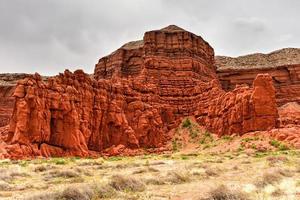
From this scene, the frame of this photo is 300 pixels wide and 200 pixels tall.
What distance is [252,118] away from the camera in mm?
50750

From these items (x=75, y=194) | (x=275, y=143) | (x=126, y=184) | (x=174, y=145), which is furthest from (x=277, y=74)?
(x=75, y=194)

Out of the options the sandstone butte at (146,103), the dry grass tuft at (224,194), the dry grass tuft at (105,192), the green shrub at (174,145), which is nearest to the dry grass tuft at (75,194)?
the dry grass tuft at (105,192)

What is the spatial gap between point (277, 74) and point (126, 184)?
7207cm

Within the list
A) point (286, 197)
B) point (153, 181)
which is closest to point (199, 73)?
point (153, 181)

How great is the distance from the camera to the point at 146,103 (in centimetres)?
6034

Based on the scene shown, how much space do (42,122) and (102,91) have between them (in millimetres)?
12409

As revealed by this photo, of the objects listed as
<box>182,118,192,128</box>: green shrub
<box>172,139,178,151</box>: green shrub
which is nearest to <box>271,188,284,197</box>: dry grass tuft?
<box>172,139,178,151</box>: green shrub

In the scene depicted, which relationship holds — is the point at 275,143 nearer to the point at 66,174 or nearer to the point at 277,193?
the point at 66,174

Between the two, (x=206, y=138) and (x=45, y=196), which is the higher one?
(x=45, y=196)

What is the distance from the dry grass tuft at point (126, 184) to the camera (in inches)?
591

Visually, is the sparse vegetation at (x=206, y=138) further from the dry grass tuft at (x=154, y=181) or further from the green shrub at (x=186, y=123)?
the dry grass tuft at (x=154, y=181)

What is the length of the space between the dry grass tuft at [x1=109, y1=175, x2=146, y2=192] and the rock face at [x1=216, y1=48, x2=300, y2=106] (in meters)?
66.0

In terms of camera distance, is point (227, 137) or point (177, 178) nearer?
point (177, 178)

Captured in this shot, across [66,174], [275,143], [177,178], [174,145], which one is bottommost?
[174,145]
